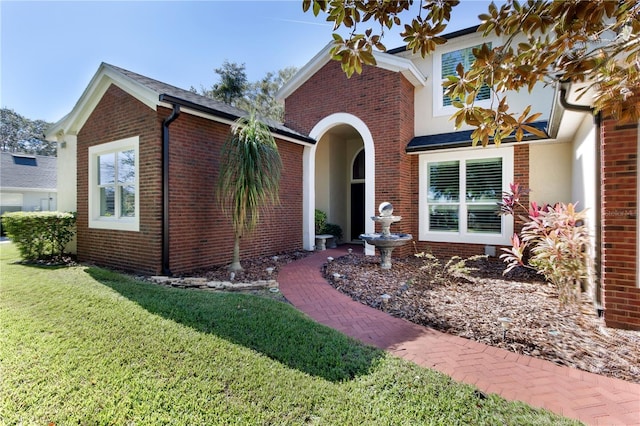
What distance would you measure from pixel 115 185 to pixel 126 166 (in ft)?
2.28

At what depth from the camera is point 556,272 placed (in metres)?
5.02

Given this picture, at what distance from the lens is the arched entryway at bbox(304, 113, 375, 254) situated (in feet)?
36.0

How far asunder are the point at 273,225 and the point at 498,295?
636 centimetres

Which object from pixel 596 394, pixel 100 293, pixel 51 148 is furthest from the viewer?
pixel 51 148

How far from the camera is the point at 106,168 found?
27.6 feet

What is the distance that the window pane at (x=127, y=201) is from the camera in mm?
7629

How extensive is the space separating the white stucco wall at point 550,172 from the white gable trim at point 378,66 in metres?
4.08

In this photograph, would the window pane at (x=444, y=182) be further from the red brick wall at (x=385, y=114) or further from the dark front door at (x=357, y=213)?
the dark front door at (x=357, y=213)

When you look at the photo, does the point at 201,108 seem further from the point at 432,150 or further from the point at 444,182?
the point at 444,182

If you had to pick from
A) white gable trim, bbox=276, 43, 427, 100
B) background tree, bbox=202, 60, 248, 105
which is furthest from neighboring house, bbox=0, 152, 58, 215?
white gable trim, bbox=276, 43, 427, 100

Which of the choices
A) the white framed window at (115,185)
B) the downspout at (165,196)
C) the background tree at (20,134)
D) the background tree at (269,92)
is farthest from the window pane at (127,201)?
the background tree at (20,134)

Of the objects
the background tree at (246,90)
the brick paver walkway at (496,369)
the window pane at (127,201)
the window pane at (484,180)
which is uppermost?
the background tree at (246,90)

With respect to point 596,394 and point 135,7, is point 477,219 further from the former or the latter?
point 135,7

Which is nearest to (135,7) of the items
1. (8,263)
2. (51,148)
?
(8,263)
